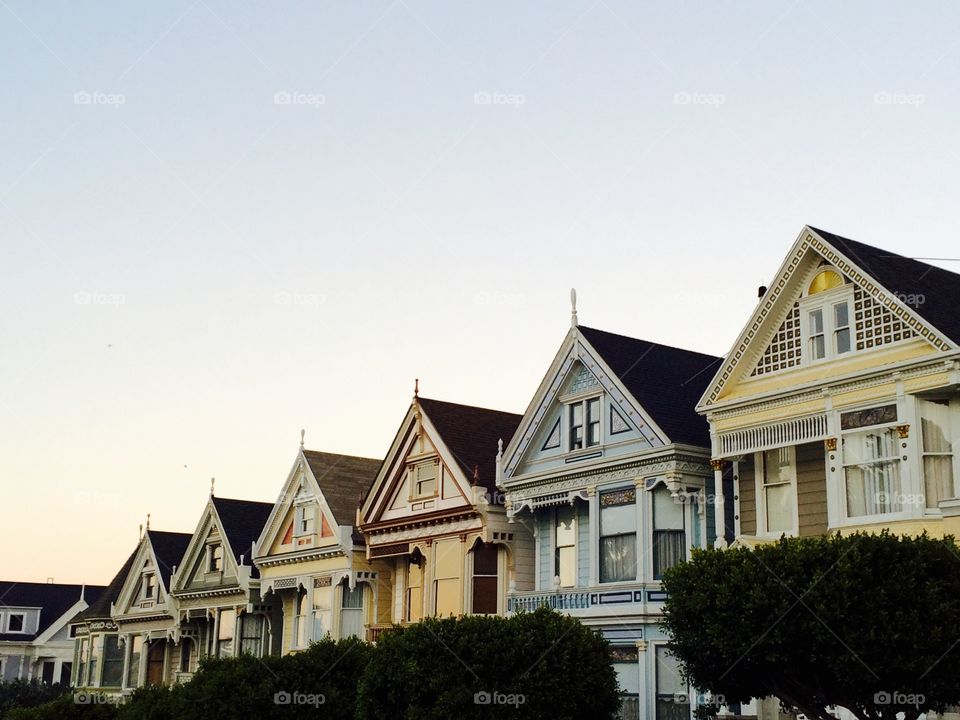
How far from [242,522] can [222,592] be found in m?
3.66

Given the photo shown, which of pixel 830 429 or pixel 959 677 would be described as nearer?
pixel 959 677

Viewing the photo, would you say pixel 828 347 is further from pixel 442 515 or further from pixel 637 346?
pixel 442 515

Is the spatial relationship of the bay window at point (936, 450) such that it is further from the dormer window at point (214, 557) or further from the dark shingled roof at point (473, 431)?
the dormer window at point (214, 557)

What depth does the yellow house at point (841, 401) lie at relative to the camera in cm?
2452

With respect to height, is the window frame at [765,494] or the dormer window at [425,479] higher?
the dormer window at [425,479]

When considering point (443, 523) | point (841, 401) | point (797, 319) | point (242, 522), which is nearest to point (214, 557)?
point (242, 522)

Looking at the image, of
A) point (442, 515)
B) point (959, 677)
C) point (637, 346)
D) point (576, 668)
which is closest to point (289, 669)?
point (442, 515)

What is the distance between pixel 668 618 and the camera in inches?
902

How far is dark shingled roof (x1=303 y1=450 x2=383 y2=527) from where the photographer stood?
44.0 metres

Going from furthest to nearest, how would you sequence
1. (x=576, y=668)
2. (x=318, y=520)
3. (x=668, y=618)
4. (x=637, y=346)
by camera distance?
(x=318, y=520) < (x=637, y=346) < (x=576, y=668) < (x=668, y=618)

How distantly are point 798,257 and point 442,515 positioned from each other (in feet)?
49.8

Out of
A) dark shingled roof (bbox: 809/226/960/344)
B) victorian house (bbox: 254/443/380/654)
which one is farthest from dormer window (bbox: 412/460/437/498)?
dark shingled roof (bbox: 809/226/960/344)

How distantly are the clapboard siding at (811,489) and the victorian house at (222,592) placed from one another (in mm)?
26628

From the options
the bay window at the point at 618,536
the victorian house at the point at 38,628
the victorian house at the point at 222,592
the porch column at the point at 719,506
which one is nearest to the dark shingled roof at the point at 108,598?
the victorian house at the point at 222,592
